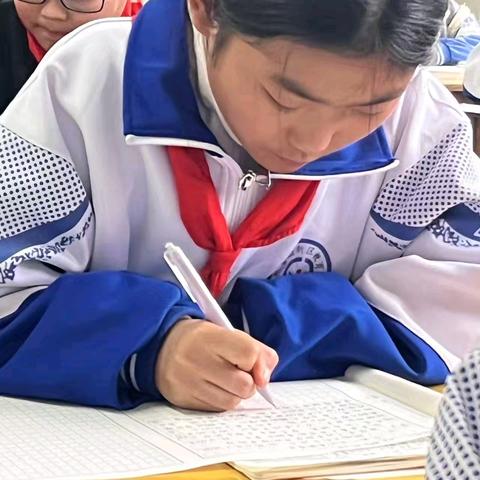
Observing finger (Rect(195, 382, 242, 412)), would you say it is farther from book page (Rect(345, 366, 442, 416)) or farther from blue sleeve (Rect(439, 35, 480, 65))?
blue sleeve (Rect(439, 35, 480, 65))

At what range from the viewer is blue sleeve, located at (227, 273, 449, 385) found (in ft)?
2.68

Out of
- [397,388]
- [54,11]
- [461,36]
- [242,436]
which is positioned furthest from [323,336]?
[461,36]

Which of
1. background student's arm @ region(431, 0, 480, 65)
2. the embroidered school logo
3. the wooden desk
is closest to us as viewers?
the wooden desk

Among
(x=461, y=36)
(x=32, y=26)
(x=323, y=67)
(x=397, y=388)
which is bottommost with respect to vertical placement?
(x=461, y=36)

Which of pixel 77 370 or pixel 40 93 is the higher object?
pixel 40 93

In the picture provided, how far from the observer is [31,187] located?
79 cm

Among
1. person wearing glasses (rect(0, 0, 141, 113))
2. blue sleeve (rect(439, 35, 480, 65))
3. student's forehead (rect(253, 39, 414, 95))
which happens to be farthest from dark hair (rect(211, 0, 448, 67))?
blue sleeve (rect(439, 35, 480, 65))

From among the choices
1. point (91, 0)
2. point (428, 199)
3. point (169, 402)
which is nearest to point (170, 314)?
point (169, 402)

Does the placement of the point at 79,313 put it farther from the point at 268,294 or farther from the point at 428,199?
the point at 428,199

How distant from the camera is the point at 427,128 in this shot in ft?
3.05

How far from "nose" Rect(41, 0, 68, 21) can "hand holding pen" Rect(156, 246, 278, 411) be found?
787mm

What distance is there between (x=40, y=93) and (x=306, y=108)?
0.24 m

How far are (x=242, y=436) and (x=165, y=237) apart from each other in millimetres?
238

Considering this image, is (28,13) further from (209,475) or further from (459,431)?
(459,431)
